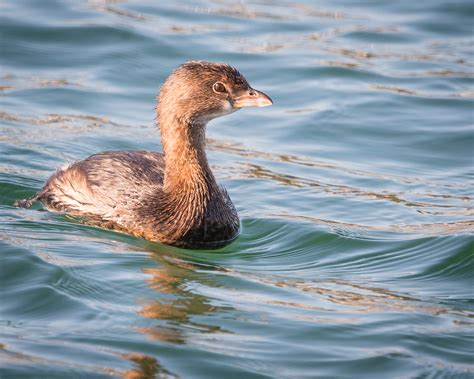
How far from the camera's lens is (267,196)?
11477mm

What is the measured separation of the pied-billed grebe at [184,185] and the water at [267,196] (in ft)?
0.60

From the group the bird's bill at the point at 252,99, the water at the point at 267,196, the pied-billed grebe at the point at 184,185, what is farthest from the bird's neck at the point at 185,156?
the water at the point at 267,196

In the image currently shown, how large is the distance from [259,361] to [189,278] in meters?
1.75

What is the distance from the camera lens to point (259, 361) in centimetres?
A: 713

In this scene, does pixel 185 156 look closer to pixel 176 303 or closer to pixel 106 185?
pixel 106 185

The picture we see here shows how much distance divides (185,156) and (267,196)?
1.86m

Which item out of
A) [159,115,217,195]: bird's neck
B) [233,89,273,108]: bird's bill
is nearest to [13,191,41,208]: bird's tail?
[159,115,217,195]: bird's neck

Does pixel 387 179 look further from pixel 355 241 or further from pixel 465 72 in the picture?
pixel 465 72

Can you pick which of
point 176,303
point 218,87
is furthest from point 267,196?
point 176,303

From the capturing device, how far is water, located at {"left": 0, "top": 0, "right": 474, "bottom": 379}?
735cm

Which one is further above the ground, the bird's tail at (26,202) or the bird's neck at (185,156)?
the bird's neck at (185,156)

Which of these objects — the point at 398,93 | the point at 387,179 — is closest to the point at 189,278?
the point at 387,179

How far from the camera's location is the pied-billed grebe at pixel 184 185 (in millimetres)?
9672

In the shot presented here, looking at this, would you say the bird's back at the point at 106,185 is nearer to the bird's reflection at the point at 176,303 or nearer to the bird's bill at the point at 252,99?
the bird's reflection at the point at 176,303
